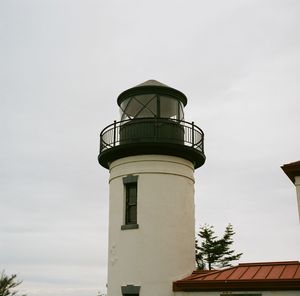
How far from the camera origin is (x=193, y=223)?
55.7ft

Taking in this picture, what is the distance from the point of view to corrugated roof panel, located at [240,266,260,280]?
13.9 meters

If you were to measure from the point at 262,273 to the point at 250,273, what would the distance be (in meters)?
0.39

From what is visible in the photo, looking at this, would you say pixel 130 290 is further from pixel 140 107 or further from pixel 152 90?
pixel 152 90

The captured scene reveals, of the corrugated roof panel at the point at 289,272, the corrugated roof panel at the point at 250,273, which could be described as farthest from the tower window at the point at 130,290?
the corrugated roof panel at the point at 289,272

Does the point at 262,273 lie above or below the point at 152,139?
below

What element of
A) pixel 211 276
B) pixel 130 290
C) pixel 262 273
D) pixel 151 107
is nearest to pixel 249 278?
pixel 262 273

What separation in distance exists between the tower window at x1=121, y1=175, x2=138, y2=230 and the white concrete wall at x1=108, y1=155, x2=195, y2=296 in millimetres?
175

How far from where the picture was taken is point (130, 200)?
16.5 metres

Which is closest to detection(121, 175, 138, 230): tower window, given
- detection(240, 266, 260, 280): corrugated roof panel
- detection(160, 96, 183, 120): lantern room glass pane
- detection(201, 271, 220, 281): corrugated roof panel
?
detection(160, 96, 183, 120): lantern room glass pane

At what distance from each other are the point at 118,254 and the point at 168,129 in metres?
4.62

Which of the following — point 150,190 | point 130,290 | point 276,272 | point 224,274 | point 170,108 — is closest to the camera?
point 276,272

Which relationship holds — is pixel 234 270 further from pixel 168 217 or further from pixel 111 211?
pixel 111 211

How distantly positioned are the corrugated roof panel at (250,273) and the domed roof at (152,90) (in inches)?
257

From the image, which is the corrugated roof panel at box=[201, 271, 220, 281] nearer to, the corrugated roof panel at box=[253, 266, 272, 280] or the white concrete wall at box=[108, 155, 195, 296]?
the white concrete wall at box=[108, 155, 195, 296]
